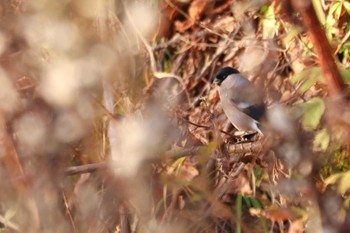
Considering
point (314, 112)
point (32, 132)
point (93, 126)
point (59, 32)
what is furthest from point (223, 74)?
point (59, 32)

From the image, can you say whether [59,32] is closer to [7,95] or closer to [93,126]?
[7,95]

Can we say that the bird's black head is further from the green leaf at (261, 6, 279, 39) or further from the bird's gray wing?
the green leaf at (261, 6, 279, 39)

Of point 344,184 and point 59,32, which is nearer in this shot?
point 59,32

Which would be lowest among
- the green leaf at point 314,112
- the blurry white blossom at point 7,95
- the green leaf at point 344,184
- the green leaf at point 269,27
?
the green leaf at point 269,27

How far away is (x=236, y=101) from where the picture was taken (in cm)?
321

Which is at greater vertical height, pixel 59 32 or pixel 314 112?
pixel 59 32

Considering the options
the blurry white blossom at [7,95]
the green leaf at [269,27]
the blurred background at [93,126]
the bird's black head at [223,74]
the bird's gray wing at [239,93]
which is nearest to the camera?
the blurred background at [93,126]

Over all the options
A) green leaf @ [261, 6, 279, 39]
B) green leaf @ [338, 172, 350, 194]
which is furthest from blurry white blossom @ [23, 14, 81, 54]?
green leaf @ [261, 6, 279, 39]

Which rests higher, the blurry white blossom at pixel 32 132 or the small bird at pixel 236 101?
the blurry white blossom at pixel 32 132

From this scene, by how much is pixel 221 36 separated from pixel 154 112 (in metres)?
3.23

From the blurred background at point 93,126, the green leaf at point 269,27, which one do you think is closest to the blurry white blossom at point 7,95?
A: the blurred background at point 93,126

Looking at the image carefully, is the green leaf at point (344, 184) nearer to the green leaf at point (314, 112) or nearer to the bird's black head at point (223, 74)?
the green leaf at point (314, 112)

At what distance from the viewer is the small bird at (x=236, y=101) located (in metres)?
3.02

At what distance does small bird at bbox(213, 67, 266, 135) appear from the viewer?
302cm
